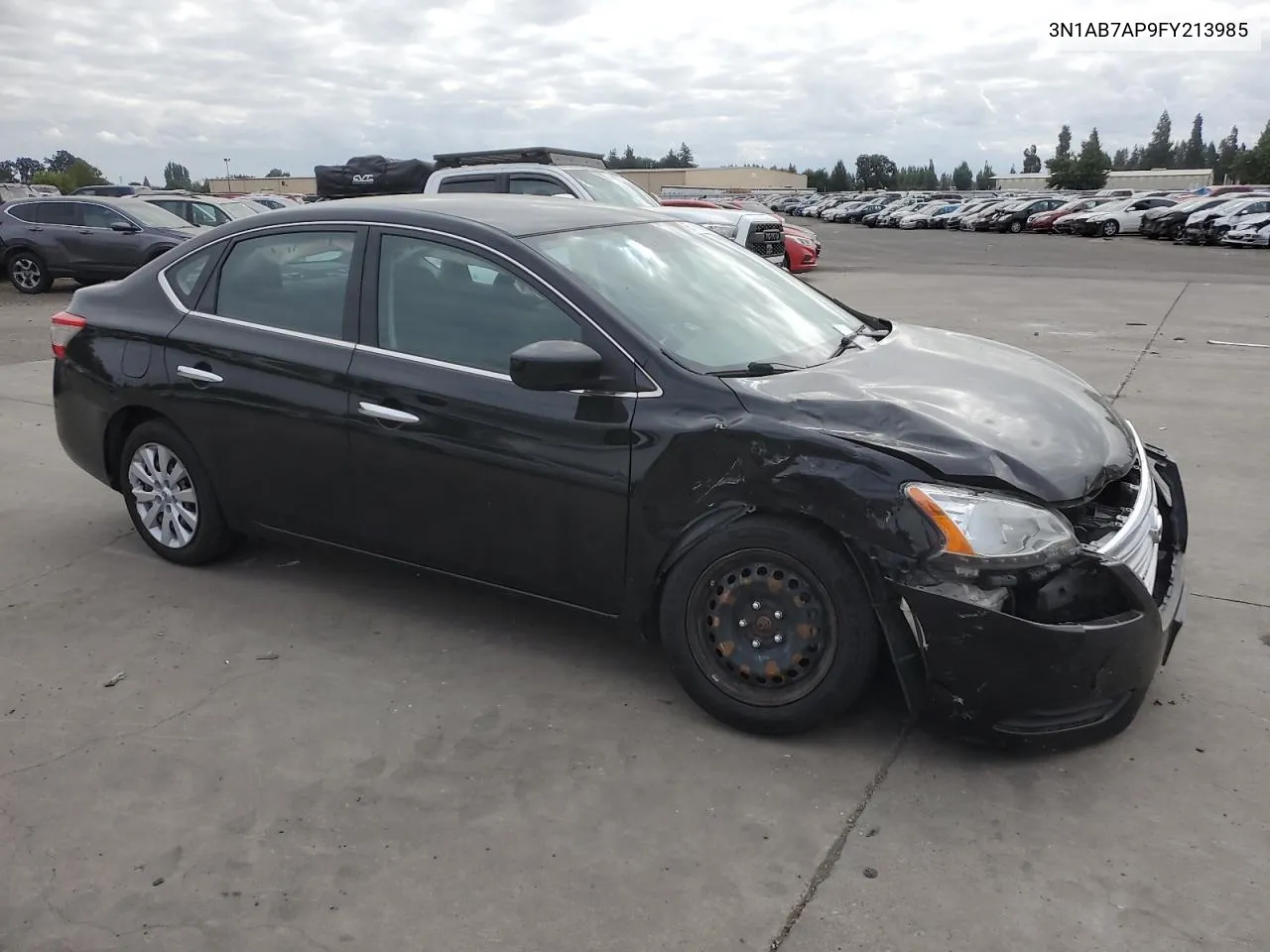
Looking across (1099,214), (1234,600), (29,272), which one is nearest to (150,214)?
(29,272)

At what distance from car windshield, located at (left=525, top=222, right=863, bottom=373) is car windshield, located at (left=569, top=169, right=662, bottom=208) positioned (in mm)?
7945

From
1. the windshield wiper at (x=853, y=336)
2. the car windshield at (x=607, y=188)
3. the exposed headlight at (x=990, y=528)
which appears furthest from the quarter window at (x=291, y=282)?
the car windshield at (x=607, y=188)

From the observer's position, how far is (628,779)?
3.17m

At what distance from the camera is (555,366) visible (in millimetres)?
3342

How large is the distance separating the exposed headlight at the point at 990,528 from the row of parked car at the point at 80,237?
16.0 meters

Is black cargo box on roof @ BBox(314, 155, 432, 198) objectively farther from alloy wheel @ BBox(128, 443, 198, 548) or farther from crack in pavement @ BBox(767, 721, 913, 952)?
crack in pavement @ BBox(767, 721, 913, 952)

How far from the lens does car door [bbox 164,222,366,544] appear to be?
4.11 metres

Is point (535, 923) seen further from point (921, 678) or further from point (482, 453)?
point (482, 453)

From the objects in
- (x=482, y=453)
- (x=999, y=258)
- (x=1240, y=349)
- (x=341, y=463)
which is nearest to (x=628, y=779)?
(x=482, y=453)

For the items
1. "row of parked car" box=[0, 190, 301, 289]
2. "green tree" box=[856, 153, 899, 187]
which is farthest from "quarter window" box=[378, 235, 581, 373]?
"green tree" box=[856, 153, 899, 187]

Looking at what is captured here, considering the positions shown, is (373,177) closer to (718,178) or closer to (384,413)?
(384,413)

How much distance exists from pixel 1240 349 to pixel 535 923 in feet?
34.2

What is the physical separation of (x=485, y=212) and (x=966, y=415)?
1.98m

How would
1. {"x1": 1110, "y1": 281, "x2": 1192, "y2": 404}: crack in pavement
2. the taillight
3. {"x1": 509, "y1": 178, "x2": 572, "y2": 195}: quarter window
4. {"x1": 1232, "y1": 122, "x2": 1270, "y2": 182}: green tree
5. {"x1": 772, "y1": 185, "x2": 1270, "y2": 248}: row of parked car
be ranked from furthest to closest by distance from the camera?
{"x1": 1232, "y1": 122, "x2": 1270, "y2": 182}: green tree, {"x1": 772, "y1": 185, "x2": 1270, "y2": 248}: row of parked car, {"x1": 509, "y1": 178, "x2": 572, "y2": 195}: quarter window, {"x1": 1110, "y1": 281, "x2": 1192, "y2": 404}: crack in pavement, the taillight
